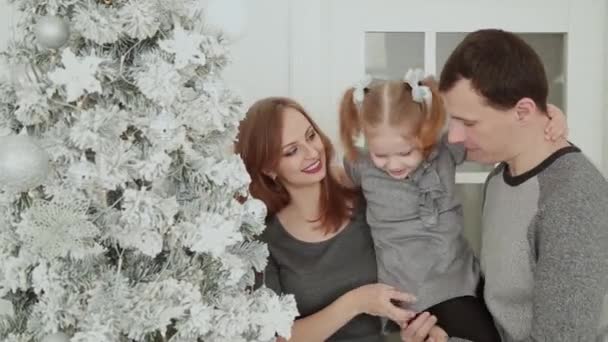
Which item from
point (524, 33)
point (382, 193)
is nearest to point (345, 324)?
point (382, 193)

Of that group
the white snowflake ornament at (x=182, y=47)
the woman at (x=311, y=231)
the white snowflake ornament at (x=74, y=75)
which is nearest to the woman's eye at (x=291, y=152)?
the woman at (x=311, y=231)

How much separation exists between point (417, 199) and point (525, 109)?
38cm

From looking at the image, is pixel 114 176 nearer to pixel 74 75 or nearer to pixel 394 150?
pixel 74 75

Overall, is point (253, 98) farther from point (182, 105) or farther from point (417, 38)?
point (182, 105)

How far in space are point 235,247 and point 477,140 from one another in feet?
1.88

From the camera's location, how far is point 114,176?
44.2 inches

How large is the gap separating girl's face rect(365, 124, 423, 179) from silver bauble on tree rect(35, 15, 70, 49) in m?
0.78

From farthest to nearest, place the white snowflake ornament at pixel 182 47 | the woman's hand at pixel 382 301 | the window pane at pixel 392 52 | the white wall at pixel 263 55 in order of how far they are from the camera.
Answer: the window pane at pixel 392 52
the white wall at pixel 263 55
the woman's hand at pixel 382 301
the white snowflake ornament at pixel 182 47

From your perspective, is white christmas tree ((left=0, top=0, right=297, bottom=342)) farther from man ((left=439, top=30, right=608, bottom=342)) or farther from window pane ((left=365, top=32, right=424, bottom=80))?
Answer: window pane ((left=365, top=32, right=424, bottom=80))

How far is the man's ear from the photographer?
1417 millimetres

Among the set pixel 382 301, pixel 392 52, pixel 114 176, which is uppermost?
pixel 392 52

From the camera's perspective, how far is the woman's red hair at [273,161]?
1656 millimetres

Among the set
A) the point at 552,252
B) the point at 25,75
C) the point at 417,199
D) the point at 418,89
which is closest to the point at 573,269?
the point at 552,252

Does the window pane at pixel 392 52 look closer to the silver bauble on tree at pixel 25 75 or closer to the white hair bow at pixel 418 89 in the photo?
the white hair bow at pixel 418 89
